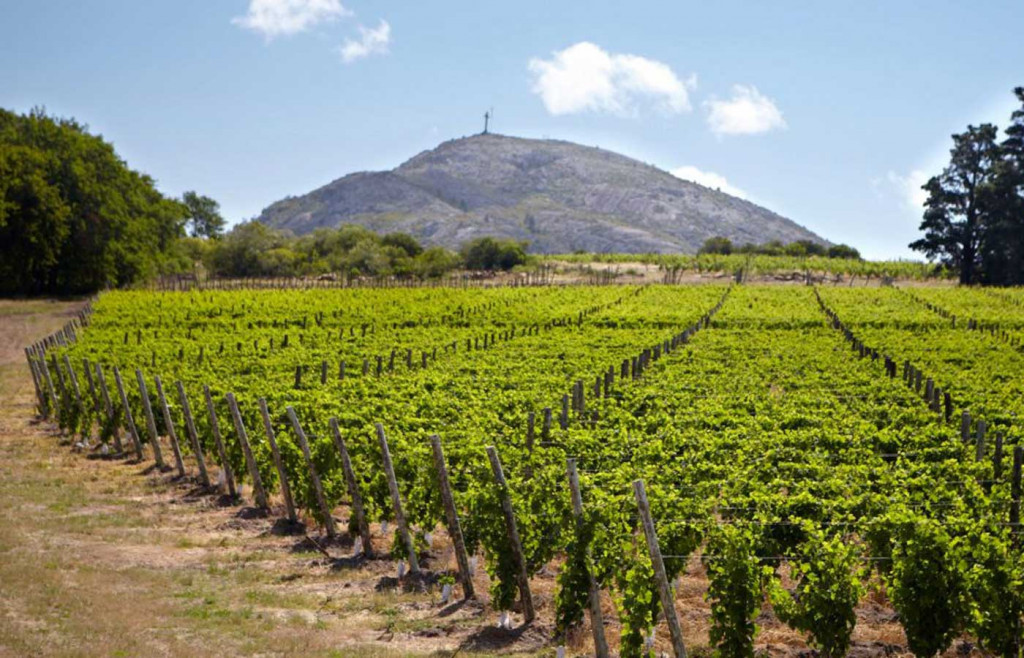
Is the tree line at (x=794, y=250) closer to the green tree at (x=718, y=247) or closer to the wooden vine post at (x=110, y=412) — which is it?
the green tree at (x=718, y=247)

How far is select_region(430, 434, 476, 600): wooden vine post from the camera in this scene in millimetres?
11117

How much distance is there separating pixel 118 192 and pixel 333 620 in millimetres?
72131

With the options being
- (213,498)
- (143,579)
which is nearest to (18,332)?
(213,498)

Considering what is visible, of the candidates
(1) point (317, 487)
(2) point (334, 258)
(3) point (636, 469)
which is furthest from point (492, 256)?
(3) point (636, 469)

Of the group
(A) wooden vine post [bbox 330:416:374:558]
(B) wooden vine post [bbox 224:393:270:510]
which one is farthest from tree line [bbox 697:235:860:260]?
(A) wooden vine post [bbox 330:416:374:558]

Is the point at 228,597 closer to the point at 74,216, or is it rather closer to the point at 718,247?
the point at 74,216

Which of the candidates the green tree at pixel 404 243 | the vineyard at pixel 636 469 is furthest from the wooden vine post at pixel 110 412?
the green tree at pixel 404 243

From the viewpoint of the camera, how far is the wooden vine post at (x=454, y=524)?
11117 mm

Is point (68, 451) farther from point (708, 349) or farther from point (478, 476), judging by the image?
point (708, 349)

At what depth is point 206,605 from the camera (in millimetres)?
10969

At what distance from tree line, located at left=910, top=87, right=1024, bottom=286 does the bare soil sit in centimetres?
7761

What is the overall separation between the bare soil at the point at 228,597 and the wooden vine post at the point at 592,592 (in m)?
0.63

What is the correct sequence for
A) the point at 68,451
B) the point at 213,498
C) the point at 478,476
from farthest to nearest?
the point at 68,451
the point at 213,498
the point at 478,476

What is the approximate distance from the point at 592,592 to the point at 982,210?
83604 mm
